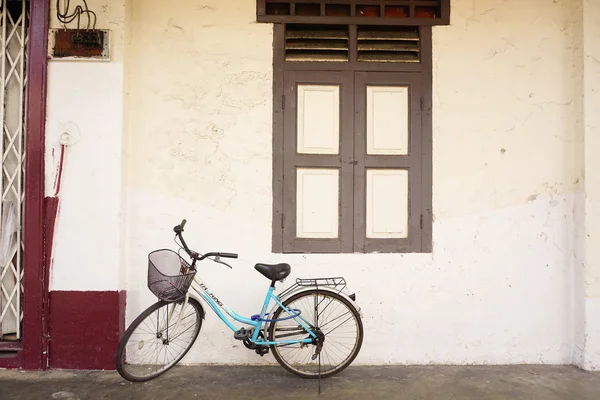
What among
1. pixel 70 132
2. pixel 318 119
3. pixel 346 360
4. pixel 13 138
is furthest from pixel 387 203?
pixel 13 138

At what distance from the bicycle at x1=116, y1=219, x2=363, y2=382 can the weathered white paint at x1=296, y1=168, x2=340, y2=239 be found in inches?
18.8

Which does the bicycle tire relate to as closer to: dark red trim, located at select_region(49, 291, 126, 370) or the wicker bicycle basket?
the wicker bicycle basket

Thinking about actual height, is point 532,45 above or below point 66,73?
above

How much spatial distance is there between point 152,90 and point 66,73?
73 centimetres

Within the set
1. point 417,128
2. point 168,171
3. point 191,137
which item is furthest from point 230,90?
point 417,128

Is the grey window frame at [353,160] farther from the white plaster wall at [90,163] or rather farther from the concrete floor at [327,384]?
the white plaster wall at [90,163]

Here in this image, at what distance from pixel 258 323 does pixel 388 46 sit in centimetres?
278

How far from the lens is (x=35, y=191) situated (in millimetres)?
4250

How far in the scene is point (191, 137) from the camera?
4.53 meters

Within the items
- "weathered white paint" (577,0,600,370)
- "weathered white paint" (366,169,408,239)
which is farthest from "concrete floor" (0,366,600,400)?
"weathered white paint" (366,169,408,239)

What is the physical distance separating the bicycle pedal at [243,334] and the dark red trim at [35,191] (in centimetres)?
172

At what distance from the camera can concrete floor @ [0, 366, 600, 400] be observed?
382 centimetres

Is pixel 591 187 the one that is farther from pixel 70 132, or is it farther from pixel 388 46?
pixel 70 132

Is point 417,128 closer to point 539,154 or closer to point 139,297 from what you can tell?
point 539,154
